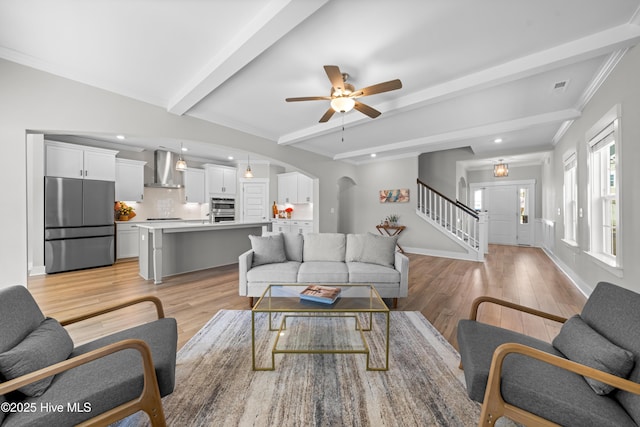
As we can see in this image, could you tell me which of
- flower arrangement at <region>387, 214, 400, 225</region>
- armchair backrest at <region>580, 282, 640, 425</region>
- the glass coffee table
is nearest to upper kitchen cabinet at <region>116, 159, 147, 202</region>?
the glass coffee table

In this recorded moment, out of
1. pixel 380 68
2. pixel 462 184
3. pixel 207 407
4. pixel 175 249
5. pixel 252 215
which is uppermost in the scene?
pixel 380 68

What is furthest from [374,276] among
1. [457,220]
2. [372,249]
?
[457,220]

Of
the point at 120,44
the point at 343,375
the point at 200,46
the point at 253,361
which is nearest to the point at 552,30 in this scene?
the point at 200,46

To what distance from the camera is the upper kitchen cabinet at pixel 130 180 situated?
5.62 metres

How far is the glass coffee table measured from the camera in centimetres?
187

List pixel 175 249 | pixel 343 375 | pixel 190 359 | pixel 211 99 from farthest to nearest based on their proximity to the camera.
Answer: pixel 175 249 < pixel 211 99 < pixel 190 359 < pixel 343 375

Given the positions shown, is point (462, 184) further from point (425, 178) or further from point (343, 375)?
point (343, 375)

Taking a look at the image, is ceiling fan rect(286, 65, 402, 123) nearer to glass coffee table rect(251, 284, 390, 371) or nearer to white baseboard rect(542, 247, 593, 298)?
glass coffee table rect(251, 284, 390, 371)

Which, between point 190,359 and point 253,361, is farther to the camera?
point 190,359

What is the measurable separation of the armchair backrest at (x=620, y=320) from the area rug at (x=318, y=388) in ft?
2.29

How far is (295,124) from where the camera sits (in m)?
4.24

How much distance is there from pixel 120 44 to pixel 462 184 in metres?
8.54

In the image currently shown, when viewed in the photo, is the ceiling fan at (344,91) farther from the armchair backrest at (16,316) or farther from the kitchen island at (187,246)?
the kitchen island at (187,246)

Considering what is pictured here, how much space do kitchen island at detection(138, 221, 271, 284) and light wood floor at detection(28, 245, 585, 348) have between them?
0.21 m
